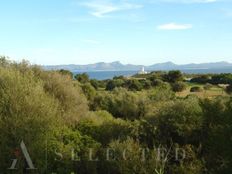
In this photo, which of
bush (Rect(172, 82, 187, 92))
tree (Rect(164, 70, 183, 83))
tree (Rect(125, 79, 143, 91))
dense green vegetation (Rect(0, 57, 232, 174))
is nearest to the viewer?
dense green vegetation (Rect(0, 57, 232, 174))

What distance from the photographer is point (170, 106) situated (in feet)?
79.6

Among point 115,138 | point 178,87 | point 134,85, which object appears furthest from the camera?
point 134,85

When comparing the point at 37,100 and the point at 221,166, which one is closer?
the point at 221,166

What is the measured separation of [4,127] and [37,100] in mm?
2515

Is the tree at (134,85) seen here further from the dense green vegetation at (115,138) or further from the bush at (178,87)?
the dense green vegetation at (115,138)

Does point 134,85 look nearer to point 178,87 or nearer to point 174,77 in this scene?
point 178,87

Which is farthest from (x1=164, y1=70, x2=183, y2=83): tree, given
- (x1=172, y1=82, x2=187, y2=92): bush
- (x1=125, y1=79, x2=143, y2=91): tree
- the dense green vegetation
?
the dense green vegetation

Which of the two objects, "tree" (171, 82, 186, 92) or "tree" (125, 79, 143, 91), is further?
"tree" (125, 79, 143, 91)

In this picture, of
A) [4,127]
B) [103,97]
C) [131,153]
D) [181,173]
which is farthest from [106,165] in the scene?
[103,97]

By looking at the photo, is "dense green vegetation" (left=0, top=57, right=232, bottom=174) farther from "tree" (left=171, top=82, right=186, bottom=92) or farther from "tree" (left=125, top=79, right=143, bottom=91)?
"tree" (left=125, top=79, right=143, bottom=91)

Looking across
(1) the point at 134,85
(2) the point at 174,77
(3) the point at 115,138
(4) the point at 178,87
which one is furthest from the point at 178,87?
(3) the point at 115,138

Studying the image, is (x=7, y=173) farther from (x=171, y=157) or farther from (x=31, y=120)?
(x=171, y=157)

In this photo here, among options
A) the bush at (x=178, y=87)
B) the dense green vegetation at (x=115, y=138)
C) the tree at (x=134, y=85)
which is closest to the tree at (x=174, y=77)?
the tree at (x=134, y=85)

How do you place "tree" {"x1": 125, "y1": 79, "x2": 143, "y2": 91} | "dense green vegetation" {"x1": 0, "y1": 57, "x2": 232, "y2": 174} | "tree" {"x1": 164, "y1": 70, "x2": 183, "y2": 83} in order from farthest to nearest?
"tree" {"x1": 164, "y1": 70, "x2": 183, "y2": 83} < "tree" {"x1": 125, "y1": 79, "x2": 143, "y2": 91} < "dense green vegetation" {"x1": 0, "y1": 57, "x2": 232, "y2": 174}
